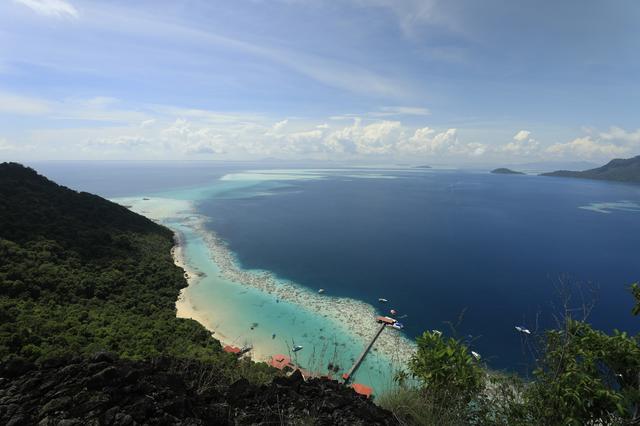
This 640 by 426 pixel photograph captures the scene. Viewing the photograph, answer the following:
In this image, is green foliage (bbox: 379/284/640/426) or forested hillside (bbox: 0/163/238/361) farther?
forested hillside (bbox: 0/163/238/361)

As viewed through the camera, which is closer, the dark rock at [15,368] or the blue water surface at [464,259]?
the dark rock at [15,368]


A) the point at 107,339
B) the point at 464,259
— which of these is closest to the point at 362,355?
the point at 107,339

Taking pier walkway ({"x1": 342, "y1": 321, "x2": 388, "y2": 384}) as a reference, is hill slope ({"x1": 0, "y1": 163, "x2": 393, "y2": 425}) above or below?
above

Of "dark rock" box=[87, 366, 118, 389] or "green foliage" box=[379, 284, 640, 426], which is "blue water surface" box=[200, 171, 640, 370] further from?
"dark rock" box=[87, 366, 118, 389]

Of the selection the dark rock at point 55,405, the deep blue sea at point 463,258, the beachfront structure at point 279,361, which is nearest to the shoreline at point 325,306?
the beachfront structure at point 279,361

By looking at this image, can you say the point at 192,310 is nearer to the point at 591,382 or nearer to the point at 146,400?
the point at 146,400

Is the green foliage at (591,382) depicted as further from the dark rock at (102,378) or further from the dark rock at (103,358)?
the dark rock at (103,358)

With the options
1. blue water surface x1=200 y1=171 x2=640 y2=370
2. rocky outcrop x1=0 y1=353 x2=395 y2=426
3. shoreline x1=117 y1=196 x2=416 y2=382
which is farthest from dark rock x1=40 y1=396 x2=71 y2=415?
blue water surface x1=200 y1=171 x2=640 y2=370

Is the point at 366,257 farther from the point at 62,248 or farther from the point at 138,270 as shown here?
the point at 62,248
